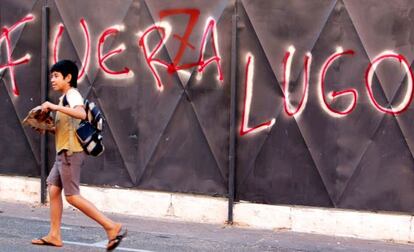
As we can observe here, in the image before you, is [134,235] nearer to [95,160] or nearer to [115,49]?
[95,160]

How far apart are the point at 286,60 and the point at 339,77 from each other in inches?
25.5

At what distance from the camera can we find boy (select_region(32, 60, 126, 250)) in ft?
22.1

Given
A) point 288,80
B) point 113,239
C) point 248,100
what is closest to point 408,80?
point 288,80

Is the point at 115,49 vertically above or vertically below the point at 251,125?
above

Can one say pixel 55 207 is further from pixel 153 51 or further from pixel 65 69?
pixel 153 51

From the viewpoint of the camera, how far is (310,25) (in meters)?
8.30

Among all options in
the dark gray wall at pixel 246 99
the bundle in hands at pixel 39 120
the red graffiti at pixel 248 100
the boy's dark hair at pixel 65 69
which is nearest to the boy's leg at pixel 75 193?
the bundle in hands at pixel 39 120

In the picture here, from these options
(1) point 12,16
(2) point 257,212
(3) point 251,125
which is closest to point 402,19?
(3) point 251,125

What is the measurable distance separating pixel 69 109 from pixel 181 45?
2.66 meters

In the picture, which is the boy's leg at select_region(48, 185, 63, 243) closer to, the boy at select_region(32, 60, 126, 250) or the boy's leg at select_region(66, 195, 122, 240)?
the boy at select_region(32, 60, 126, 250)

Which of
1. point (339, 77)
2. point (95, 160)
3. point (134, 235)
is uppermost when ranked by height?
Result: point (339, 77)

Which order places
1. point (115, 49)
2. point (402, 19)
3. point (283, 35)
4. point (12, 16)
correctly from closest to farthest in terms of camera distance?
1. point (402, 19)
2. point (283, 35)
3. point (115, 49)
4. point (12, 16)

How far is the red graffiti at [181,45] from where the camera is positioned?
28.8 ft

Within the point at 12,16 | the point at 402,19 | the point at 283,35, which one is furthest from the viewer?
the point at 12,16
